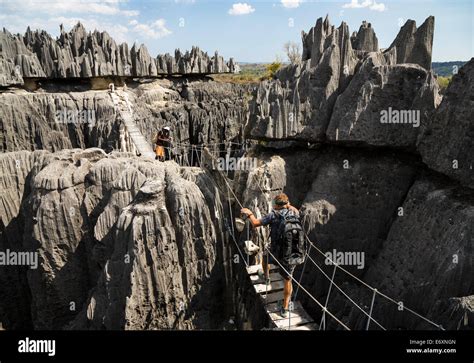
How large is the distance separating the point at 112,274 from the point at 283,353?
3.92m

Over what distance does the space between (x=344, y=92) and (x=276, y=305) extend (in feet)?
14.8

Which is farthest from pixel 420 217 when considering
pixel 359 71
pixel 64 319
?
pixel 64 319

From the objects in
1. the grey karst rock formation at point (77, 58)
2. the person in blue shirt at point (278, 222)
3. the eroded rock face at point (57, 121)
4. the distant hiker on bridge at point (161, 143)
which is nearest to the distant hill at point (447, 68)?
the person in blue shirt at point (278, 222)

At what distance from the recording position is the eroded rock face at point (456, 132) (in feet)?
21.4

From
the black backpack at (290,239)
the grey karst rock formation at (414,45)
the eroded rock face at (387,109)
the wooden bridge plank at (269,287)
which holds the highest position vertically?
the grey karst rock formation at (414,45)

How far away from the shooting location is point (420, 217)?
23.1 ft

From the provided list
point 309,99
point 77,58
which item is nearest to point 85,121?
point 77,58

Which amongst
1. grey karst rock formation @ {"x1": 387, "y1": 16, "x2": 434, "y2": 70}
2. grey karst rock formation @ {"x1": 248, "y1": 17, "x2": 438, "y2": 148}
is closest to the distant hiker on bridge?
grey karst rock formation @ {"x1": 248, "y1": 17, "x2": 438, "y2": 148}

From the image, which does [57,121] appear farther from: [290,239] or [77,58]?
[290,239]

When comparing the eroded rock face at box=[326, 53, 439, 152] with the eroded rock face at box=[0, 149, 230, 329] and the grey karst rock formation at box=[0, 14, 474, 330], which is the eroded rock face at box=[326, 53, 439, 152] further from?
the eroded rock face at box=[0, 149, 230, 329]

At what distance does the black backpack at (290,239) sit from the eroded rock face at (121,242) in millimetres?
1966

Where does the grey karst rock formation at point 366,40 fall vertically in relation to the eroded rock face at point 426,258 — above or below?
above

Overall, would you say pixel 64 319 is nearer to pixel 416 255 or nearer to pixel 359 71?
pixel 416 255

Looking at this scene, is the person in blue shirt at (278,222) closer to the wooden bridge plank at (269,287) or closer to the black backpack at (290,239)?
the black backpack at (290,239)
